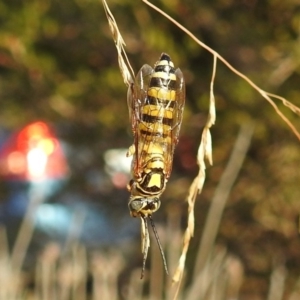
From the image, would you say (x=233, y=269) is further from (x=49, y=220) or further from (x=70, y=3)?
(x=49, y=220)

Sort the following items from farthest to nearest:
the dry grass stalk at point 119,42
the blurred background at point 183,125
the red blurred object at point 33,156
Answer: the red blurred object at point 33,156 < the blurred background at point 183,125 < the dry grass stalk at point 119,42

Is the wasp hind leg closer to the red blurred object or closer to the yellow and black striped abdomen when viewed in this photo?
the yellow and black striped abdomen

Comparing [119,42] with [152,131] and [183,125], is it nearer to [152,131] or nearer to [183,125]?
[152,131]

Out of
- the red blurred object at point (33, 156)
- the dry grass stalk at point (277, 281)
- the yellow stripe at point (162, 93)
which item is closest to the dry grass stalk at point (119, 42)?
the yellow stripe at point (162, 93)

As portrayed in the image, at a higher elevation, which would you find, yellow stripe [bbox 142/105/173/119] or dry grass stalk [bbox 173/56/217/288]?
yellow stripe [bbox 142/105/173/119]

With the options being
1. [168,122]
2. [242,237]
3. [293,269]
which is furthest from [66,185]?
[168,122]

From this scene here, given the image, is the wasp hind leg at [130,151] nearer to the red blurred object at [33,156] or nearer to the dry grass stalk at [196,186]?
the dry grass stalk at [196,186]

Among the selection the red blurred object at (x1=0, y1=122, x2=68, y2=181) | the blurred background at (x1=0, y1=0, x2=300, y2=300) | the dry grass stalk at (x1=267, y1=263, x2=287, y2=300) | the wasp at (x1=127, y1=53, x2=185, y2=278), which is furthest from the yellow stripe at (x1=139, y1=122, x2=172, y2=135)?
the red blurred object at (x1=0, y1=122, x2=68, y2=181)
